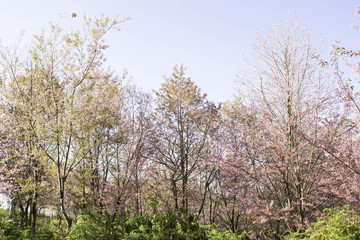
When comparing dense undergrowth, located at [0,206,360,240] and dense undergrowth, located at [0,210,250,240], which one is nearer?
dense undergrowth, located at [0,206,360,240]

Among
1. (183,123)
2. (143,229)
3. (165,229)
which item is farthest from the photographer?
(183,123)

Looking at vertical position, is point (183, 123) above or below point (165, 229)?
above

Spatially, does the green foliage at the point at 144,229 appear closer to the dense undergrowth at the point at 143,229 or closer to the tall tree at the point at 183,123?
the dense undergrowth at the point at 143,229

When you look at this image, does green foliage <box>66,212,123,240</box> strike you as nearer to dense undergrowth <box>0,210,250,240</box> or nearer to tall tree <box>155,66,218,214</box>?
dense undergrowth <box>0,210,250,240</box>

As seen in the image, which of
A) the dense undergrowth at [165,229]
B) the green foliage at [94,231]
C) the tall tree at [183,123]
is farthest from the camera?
the tall tree at [183,123]

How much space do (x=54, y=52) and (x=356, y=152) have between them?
10280mm

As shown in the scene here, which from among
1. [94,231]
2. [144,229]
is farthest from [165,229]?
[94,231]

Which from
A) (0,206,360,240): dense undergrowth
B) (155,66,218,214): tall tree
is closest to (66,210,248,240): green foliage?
(0,206,360,240): dense undergrowth

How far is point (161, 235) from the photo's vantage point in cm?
451

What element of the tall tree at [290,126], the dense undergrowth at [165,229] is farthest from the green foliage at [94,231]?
the tall tree at [290,126]

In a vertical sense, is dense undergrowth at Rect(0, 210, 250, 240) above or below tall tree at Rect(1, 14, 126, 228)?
below

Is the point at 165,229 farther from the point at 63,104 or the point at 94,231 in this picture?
the point at 63,104

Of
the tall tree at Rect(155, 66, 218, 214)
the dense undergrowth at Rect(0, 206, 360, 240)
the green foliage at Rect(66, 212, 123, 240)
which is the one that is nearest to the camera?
the dense undergrowth at Rect(0, 206, 360, 240)

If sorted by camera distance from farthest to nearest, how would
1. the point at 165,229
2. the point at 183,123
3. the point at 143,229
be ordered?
1. the point at 183,123
2. the point at 165,229
3. the point at 143,229
